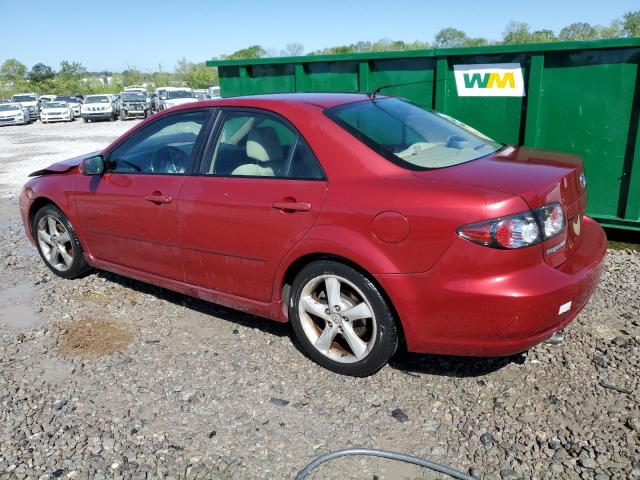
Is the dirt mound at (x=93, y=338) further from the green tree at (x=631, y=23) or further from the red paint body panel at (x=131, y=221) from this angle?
the green tree at (x=631, y=23)

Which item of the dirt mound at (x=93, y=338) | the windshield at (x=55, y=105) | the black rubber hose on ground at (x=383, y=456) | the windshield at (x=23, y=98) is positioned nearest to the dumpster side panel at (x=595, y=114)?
the black rubber hose on ground at (x=383, y=456)

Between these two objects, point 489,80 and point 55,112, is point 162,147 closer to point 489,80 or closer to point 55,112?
point 489,80

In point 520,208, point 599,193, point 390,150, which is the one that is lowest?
point 599,193

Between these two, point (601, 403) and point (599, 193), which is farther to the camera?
point (599, 193)

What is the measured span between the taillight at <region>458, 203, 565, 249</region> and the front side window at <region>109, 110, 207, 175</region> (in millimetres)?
2165

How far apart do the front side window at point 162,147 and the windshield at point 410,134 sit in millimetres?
1162

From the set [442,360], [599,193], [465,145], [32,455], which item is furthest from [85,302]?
[599,193]

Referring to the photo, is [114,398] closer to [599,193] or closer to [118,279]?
[118,279]

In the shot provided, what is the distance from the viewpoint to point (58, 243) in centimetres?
528

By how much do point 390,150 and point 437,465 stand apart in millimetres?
1717

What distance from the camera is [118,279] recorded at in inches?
214

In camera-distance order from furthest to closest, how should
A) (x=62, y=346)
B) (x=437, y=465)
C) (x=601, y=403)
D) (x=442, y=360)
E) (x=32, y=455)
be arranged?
(x=62, y=346) → (x=442, y=360) → (x=601, y=403) → (x=32, y=455) → (x=437, y=465)

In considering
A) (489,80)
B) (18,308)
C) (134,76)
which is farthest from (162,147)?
(134,76)

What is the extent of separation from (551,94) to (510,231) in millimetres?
3479
